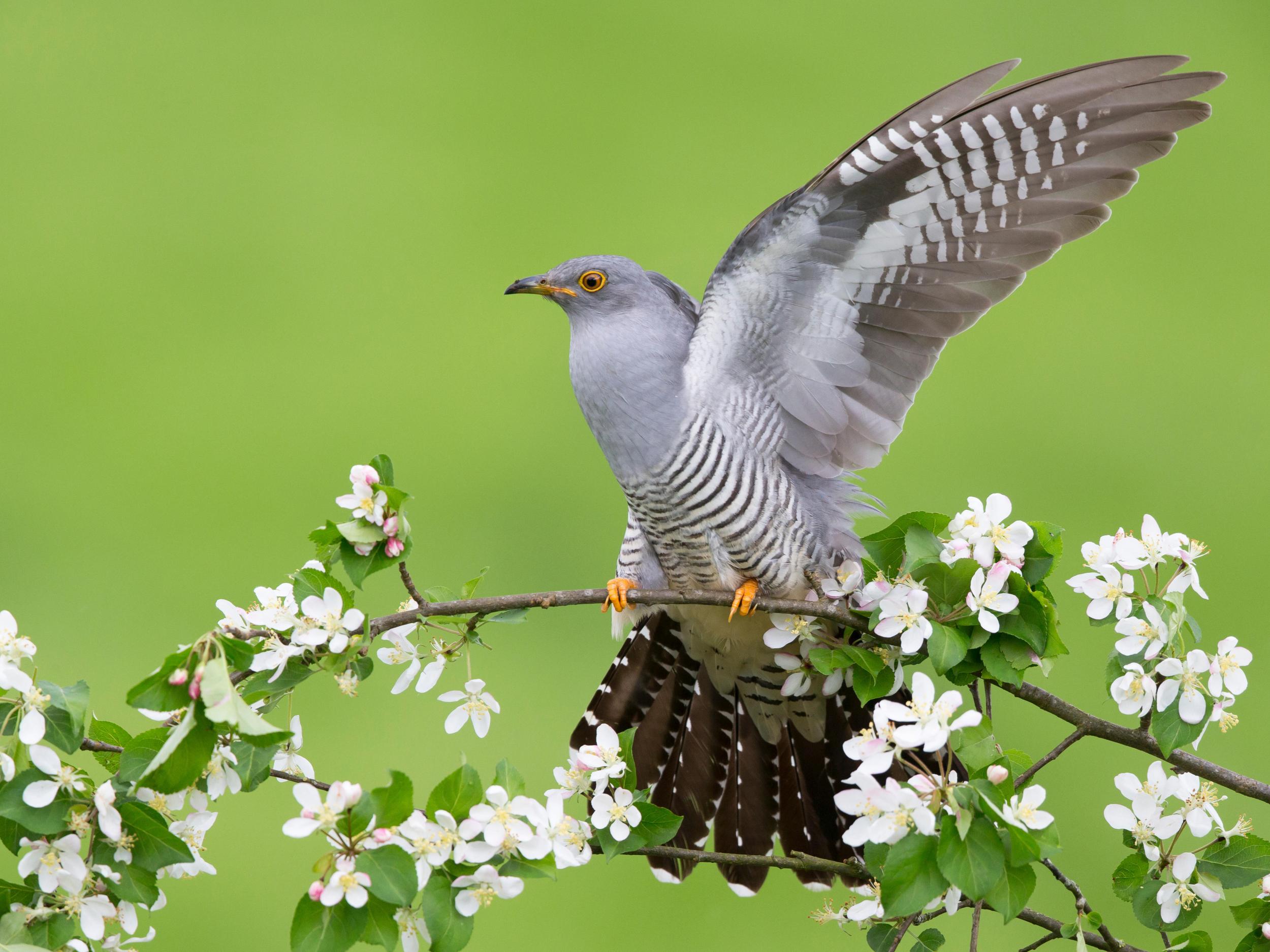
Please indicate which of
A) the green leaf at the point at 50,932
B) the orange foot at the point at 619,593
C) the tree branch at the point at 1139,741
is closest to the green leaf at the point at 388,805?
the green leaf at the point at 50,932

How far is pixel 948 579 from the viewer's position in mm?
872

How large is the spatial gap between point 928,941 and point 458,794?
0.41m

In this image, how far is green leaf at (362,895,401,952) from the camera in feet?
2.39

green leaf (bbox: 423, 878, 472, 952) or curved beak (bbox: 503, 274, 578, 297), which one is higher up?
curved beak (bbox: 503, 274, 578, 297)

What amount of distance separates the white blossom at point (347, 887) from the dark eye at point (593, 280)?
0.75 metres

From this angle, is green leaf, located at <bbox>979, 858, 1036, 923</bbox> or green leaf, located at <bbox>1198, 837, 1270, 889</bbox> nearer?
green leaf, located at <bbox>979, 858, 1036, 923</bbox>

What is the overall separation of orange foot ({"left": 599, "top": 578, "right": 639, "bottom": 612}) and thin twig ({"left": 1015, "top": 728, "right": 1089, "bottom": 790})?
0.38 metres

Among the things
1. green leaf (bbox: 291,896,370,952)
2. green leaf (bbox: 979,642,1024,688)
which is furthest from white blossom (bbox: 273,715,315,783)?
green leaf (bbox: 979,642,1024,688)

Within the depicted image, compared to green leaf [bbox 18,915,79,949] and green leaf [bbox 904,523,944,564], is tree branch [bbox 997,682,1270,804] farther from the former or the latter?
green leaf [bbox 18,915,79,949]

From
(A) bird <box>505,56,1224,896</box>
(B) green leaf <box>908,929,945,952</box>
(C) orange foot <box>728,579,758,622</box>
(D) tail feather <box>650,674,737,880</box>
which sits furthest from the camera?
(D) tail feather <box>650,674,737,880</box>

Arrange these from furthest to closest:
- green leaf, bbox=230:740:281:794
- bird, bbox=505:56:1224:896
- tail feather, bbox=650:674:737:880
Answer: tail feather, bbox=650:674:737:880 → bird, bbox=505:56:1224:896 → green leaf, bbox=230:740:281:794

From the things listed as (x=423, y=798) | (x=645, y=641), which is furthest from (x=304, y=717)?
(x=645, y=641)

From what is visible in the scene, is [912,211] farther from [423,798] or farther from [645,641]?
[423,798]

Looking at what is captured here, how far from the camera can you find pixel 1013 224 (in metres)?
1.10
